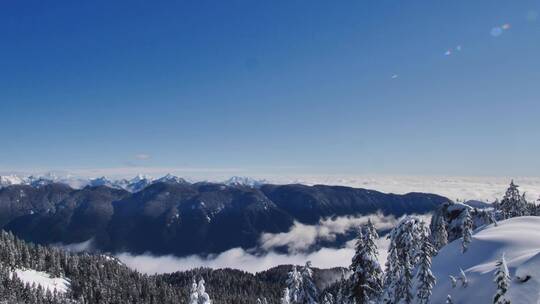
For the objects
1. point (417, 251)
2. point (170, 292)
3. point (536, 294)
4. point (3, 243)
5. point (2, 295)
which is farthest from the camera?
point (170, 292)

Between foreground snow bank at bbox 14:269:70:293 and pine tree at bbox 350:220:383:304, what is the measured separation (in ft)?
544

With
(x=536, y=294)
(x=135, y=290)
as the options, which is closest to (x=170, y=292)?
(x=135, y=290)

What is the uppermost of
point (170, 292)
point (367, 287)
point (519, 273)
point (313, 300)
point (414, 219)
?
point (414, 219)

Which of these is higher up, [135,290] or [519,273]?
[519,273]

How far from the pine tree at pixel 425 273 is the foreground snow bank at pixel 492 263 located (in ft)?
7.76

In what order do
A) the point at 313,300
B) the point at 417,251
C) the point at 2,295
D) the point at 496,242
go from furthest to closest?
the point at 2,295
the point at 496,242
the point at 313,300
the point at 417,251

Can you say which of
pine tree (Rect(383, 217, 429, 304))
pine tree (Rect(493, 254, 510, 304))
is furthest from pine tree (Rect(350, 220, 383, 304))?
pine tree (Rect(493, 254, 510, 304))

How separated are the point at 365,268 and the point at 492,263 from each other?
14572mm

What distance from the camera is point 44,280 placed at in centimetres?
16988

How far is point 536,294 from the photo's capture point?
Answer: 2705 centimetres

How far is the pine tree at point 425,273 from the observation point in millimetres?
31830

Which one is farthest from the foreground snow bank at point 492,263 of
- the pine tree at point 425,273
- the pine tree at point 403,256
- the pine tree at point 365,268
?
the pine tree at point 365,268

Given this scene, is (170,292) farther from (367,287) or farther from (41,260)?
(367,287)

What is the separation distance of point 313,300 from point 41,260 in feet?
619
